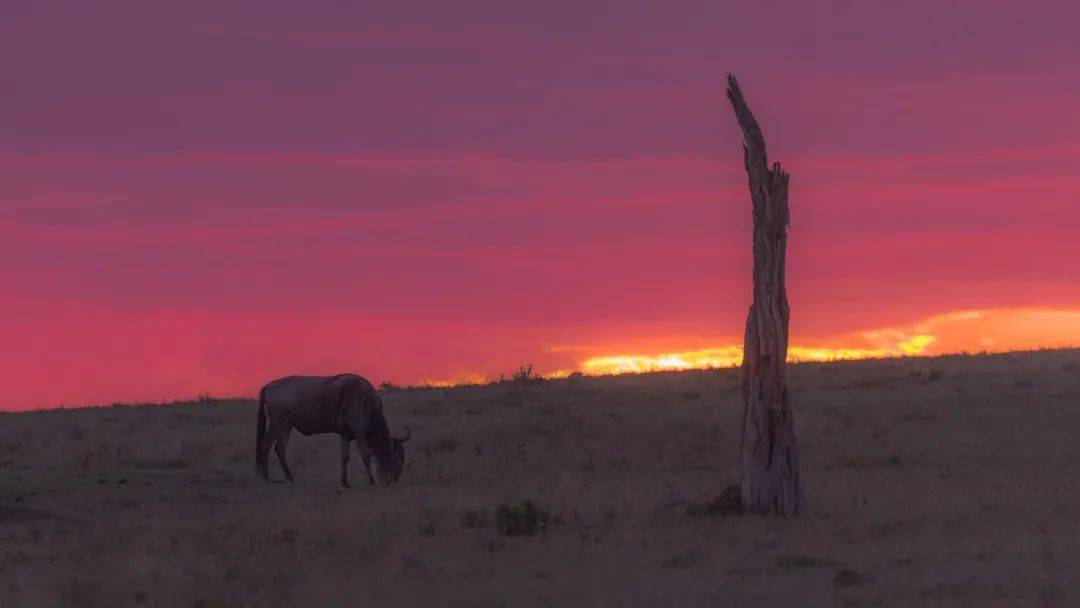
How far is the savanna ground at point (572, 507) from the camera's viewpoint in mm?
15195

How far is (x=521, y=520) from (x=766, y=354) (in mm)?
4320

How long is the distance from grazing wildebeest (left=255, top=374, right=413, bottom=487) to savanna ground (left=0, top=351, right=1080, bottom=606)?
752 mm

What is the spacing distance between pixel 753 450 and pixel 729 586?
584 cm

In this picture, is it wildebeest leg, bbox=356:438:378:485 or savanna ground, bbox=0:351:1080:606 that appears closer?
savanna ground, bbox=0:351:1080:606

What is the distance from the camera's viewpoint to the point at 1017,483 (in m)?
24.2

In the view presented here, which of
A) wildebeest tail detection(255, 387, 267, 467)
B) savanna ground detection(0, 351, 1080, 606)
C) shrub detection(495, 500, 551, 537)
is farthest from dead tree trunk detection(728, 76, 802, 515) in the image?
wildebeest tail detection(255, 387, 267, 467)

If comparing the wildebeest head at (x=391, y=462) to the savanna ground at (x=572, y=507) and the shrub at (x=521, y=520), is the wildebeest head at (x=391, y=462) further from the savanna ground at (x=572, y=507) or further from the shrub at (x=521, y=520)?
the shrub at (x=521, y=520)

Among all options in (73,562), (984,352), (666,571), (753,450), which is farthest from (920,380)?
(73,562)

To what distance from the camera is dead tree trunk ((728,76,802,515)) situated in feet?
66.5

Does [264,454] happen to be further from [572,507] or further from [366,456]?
[572,507]

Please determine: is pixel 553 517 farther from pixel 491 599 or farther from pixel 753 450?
pixel 491 599

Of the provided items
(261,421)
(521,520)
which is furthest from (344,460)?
(521,520)

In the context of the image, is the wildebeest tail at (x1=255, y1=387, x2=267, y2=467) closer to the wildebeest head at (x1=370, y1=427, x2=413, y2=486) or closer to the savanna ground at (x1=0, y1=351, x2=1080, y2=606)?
the savanna ground at (x1=0, y1=351, x2=1080, y2=606)

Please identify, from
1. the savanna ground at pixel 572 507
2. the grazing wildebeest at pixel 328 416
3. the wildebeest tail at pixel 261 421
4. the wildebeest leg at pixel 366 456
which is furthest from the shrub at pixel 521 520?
the wildebeest tail at pixel 261 421
